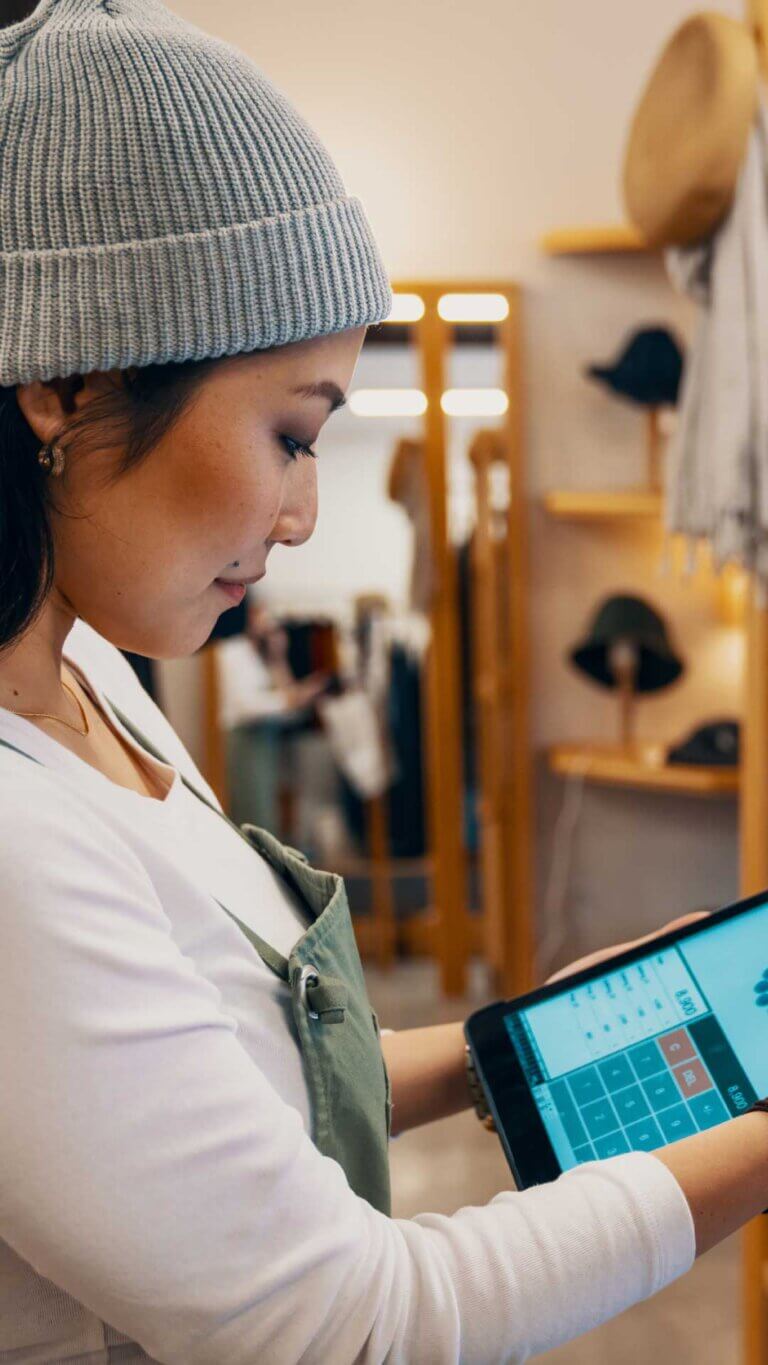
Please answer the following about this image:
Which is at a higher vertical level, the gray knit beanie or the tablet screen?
the gray knit beanie

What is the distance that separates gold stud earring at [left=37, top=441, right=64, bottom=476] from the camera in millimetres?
535

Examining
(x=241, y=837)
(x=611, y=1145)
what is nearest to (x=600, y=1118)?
(x=611, y=1145)

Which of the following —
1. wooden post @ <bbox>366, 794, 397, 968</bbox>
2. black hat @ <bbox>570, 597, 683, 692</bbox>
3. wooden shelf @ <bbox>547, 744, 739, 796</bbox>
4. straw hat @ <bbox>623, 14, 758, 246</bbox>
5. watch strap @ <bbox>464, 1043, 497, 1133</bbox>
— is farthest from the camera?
wooden post @ <bbox>366, 794, 397, 968</bbox>

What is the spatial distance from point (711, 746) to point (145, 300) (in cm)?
223

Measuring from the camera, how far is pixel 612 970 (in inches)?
28.8

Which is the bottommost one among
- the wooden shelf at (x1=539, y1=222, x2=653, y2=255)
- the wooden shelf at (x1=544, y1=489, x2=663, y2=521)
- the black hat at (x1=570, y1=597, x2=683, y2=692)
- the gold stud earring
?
the black hat at (x1=570, y1=597, x2=683, y2=692)

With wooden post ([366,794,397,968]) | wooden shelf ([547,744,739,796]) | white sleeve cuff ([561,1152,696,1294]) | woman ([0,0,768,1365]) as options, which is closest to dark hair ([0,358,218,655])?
woman ([0,0,768,1365])

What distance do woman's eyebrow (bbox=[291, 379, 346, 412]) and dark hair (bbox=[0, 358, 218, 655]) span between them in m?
0.04

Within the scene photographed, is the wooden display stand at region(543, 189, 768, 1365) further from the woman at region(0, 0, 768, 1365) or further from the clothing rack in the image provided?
the clothing rack

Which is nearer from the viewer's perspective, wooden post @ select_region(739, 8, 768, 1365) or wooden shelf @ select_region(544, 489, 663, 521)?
wooden post @ select_region(739, 8, 768, 1365)

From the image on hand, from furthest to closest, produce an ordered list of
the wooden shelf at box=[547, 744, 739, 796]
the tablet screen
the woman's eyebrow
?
1. the wooden shelf at box=[547, 744, 739, 796]
2. the tablet screen
3. the woman's eyebrow

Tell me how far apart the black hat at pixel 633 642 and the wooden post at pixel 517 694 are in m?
0.15

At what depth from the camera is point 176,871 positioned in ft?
1.81

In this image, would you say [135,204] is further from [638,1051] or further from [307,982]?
[638,1051]
